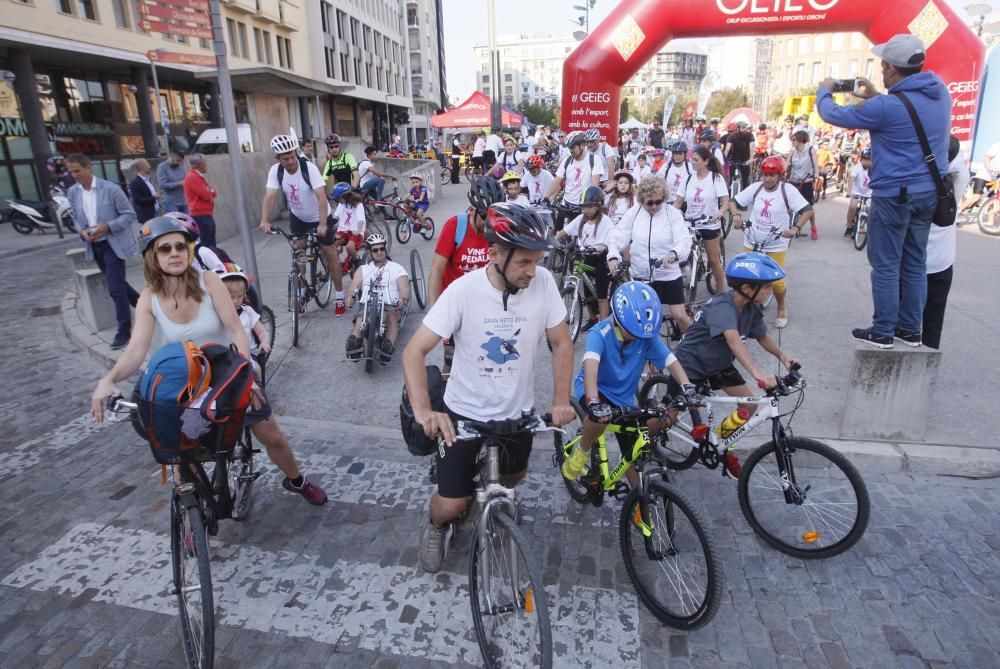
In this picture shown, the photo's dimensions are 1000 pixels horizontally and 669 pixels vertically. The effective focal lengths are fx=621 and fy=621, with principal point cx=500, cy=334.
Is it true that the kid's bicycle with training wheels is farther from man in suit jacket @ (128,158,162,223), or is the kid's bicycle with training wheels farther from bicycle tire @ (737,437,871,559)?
man in suit jacket @ (128,158,162,223)

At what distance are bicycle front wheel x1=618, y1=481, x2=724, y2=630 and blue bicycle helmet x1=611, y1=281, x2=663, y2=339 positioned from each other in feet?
2.84

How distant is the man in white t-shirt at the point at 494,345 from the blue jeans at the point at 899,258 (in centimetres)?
309

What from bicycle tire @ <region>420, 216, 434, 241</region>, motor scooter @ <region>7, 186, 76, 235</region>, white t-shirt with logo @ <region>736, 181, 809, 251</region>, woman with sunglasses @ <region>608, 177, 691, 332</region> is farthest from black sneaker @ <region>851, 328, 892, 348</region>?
motor scooter @ <region>7, 186, 76, 235</region>

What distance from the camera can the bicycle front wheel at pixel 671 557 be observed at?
2.90 metres

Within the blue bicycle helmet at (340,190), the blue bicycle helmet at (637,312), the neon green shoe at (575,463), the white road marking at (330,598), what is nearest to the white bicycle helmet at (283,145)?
the blue bicycle helmet at (340,190)

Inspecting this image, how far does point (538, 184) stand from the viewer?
10.6m

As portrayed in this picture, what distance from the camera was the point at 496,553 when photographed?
286cm

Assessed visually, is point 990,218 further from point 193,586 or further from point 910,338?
point 193,586

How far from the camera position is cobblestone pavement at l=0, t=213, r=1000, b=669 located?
3012mm

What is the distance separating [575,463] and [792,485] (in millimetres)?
1245

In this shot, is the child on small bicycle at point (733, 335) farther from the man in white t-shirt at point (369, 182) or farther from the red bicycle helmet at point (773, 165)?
the man in white t-shirt at point (369, 182)

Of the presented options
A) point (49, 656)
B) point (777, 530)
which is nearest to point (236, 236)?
point (49, 656)

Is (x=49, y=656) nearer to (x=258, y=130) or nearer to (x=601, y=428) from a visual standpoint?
(x=601, y=428)

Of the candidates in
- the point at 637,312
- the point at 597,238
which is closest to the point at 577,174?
the point at 597,238
